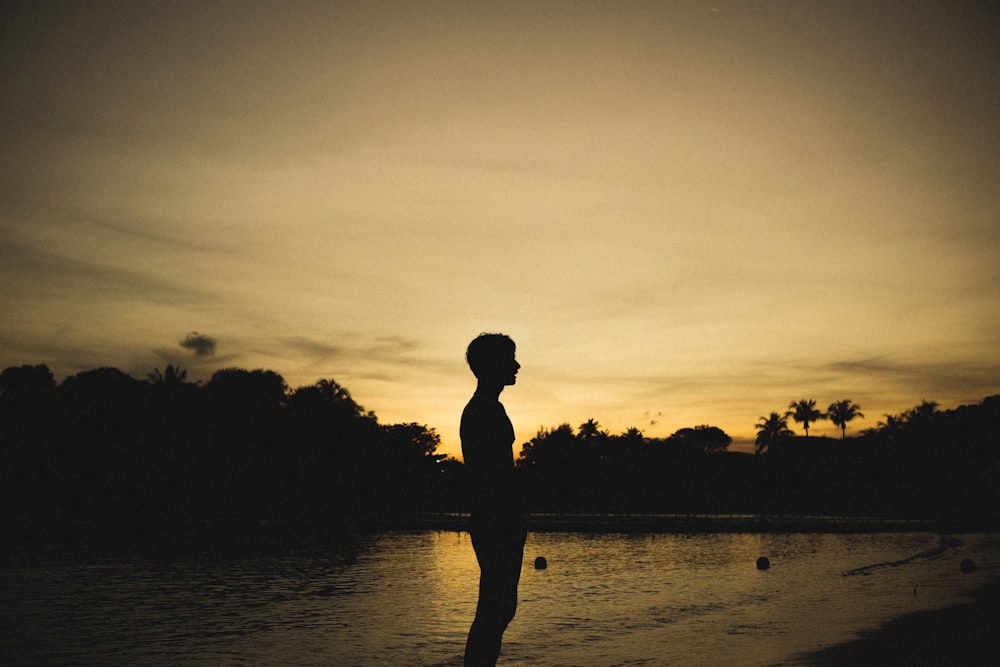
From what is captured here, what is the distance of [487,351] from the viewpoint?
215 inches

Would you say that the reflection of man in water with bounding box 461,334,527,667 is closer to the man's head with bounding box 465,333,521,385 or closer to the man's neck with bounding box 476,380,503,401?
the man's neck with bounding box 476,380,503,401

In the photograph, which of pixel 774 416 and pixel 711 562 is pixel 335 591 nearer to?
pixel 711 562

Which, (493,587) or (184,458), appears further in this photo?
(184,458)

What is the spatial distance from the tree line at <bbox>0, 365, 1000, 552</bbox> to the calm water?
112 feet

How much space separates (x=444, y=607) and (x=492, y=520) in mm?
12609

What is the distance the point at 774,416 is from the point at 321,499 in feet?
286

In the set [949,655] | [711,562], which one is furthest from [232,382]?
[949,655]

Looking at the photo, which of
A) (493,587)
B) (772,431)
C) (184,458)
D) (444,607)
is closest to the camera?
(493,587)

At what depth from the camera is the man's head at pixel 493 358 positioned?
5434 millimetres

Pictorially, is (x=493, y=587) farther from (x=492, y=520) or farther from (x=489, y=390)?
(x=489, y=390)

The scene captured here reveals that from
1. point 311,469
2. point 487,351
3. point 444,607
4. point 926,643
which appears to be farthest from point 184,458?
point 487,351

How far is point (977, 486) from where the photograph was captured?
71.3m

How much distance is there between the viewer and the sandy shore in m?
9.05

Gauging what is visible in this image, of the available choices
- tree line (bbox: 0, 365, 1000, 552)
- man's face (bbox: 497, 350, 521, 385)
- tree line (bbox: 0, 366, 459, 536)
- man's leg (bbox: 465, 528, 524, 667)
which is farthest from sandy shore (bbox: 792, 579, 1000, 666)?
tree line (bbox: 0, 366, 459, 536)
